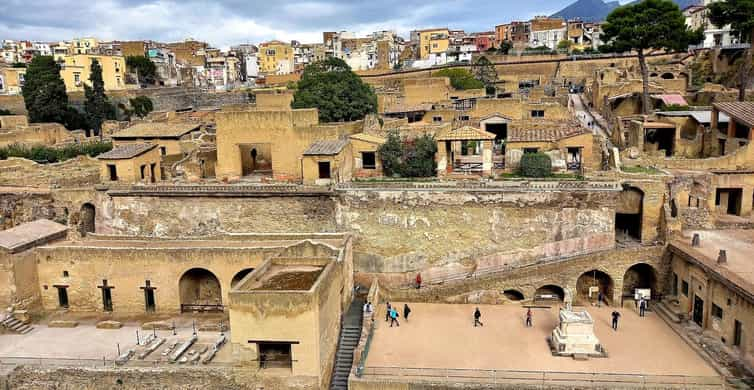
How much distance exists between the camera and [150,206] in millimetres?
26406

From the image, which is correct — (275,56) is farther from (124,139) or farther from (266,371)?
(266,371)

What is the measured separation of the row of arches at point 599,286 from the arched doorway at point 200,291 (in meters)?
10.6

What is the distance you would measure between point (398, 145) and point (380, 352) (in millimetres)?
Result: 12103

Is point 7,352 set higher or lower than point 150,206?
lower

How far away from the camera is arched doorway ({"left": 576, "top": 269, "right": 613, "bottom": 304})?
867 inches

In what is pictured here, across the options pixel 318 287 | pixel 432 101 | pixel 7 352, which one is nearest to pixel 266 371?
pixel 318 287

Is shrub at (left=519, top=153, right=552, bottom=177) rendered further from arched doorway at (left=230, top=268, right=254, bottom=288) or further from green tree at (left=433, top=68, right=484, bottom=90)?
green tree at (left=433, top=68, right=484, bottom=90)

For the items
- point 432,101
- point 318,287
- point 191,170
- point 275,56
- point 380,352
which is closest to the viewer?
point 318,287

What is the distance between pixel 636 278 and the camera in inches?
897

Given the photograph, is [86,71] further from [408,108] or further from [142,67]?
[408,108]

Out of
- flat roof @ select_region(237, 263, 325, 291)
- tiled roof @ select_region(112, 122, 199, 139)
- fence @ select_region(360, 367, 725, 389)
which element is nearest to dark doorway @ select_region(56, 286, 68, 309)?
flat roof @ select_region(237, 263, 325, 291)

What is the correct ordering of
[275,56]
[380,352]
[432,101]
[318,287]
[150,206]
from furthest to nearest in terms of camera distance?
[275,56] → [432,101] → [150,206] → [380,352] → [318,287]

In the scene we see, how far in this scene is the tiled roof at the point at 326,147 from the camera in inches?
1007

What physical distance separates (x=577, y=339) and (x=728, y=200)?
12511mm
